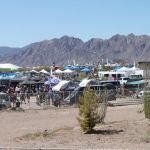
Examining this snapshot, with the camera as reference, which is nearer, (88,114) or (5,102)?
(88,114)

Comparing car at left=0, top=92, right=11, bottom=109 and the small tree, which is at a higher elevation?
car at left=0, top=92, right=11, bottom=109

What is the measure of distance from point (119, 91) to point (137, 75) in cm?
2248

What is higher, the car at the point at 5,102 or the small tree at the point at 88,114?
the car at the point at 5,102

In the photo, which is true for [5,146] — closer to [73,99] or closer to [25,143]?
[25,143]

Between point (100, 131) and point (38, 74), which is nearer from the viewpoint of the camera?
point (100, 131)

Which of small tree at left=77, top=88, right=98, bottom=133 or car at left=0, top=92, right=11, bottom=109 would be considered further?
car at left=0, top=92, right=11, bottom=109

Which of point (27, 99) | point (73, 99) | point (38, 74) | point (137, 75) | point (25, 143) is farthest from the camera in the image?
point (38, 74)

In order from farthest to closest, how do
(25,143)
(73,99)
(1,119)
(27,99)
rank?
(27,99), (73,99), (1,119), (25,143)

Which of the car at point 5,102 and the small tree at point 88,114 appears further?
the car at point 5,102

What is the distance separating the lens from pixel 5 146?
640 inches

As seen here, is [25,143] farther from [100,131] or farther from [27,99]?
[27,99]

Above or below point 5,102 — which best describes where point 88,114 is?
below

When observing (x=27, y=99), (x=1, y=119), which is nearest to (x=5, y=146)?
(x=1, y=119)

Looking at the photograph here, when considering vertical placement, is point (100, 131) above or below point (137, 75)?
below
